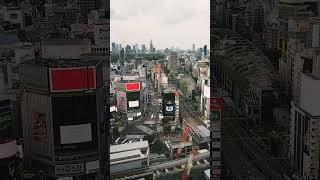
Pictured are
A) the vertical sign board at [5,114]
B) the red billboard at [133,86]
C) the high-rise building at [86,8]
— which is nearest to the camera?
the vertical sign board at [5,114]

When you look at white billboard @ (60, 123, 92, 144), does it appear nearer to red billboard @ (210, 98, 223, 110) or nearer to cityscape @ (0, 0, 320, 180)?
cityscape @ (0, 0, 320, 180)

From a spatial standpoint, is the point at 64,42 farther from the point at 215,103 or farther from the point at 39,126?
the point at 215,103

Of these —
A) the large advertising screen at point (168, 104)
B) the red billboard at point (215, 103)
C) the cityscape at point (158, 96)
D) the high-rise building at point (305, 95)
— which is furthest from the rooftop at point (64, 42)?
the high-rise building at point (305, 95)

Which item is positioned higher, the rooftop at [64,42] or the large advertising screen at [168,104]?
the rooftop at [64,42]

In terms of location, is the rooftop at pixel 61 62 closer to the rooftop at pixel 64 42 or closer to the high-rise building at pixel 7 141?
the rooftop at pixel 64 42

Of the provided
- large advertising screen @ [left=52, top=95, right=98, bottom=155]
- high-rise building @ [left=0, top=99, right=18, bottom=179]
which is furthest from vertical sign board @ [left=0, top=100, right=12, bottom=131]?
large advertising screen @ [left=52, top=95, right=98, bottom=155]

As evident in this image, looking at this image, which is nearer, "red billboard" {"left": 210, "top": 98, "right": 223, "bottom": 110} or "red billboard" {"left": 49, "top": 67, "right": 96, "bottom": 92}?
"red billboard" {"left": 49, "top": 67, "right": 96, "bottom": 92}

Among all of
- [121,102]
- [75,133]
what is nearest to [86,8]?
[121,102]

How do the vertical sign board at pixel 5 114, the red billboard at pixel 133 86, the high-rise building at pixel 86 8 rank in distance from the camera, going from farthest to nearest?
the red billboard at pixel 133 86 < the high-rise building at pixel 86 8 < the vertical sign board at pixel 5 114
